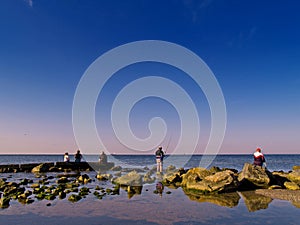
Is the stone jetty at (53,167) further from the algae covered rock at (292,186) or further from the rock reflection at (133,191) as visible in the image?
the algae covered rock at (292,186)

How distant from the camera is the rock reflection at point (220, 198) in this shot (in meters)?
12.6

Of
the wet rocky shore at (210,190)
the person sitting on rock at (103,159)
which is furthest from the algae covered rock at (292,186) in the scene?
the person sitting on rock at (103,159)

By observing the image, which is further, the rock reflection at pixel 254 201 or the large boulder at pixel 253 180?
the large boulder at pixel 253 180

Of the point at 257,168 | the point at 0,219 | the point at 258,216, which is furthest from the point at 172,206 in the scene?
the point at 257,168

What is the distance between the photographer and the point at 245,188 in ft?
54.7

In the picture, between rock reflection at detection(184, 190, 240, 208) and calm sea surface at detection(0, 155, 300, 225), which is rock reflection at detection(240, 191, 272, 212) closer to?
calm sea surface at detection(0, 155, 300, 225)

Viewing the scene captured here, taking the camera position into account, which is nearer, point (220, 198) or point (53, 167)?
point (220, 198)

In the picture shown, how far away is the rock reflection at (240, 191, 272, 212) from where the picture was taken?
463 inches

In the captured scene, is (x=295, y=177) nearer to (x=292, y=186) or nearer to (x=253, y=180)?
(x=292, y=186)

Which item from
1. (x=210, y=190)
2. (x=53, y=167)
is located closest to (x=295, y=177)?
(x=210, y=190)

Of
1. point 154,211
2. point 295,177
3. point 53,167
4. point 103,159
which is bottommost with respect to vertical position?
point 154,211

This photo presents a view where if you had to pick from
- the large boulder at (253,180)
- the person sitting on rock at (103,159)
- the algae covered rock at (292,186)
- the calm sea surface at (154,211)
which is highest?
the person sitting on rock at (103,159)

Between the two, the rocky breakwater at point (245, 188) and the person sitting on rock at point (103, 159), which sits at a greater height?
the person sitting on rock at point (103, 159)

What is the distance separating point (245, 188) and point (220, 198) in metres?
3.64
